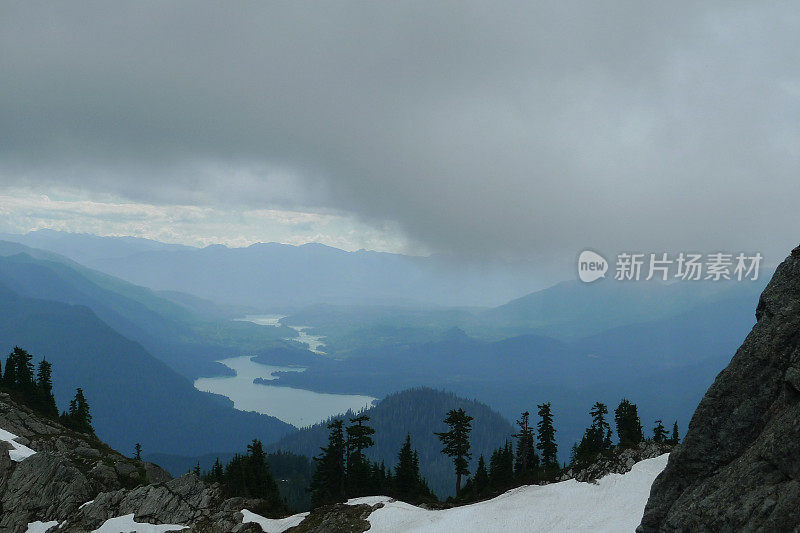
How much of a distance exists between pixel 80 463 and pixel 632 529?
7017 cm

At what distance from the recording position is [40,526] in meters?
53.7

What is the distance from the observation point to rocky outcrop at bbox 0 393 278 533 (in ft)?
173

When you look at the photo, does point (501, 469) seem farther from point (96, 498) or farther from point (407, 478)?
point (96, 498)

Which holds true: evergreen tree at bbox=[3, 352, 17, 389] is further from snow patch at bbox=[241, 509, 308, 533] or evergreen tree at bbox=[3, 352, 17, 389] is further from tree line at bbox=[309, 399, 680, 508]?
snow patch at bbox=[241, 509, 308, 533]

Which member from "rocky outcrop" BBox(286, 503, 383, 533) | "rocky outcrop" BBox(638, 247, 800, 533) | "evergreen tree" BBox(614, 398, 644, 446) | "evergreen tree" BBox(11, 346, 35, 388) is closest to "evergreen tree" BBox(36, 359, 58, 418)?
"evergreen tree" BBox(11, 346, 35, 388)

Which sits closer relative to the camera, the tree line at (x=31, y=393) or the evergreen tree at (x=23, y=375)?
the tree line at (x=31, y=393)

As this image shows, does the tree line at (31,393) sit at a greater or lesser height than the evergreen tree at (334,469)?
greater

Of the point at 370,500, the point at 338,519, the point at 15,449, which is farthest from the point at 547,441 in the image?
the point at 15,449

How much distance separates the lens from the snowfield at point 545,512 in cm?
4071

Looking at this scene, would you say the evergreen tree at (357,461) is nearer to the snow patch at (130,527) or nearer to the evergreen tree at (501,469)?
the evergreen tree at (501,469)

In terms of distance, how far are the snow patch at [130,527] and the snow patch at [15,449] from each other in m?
21.0

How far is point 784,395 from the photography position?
686 inches

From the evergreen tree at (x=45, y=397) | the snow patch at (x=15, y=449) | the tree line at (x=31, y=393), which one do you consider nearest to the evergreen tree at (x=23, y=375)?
the tree line at (x=31, y=393)

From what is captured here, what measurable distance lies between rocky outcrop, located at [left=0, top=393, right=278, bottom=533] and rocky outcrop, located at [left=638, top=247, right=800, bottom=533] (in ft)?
146
